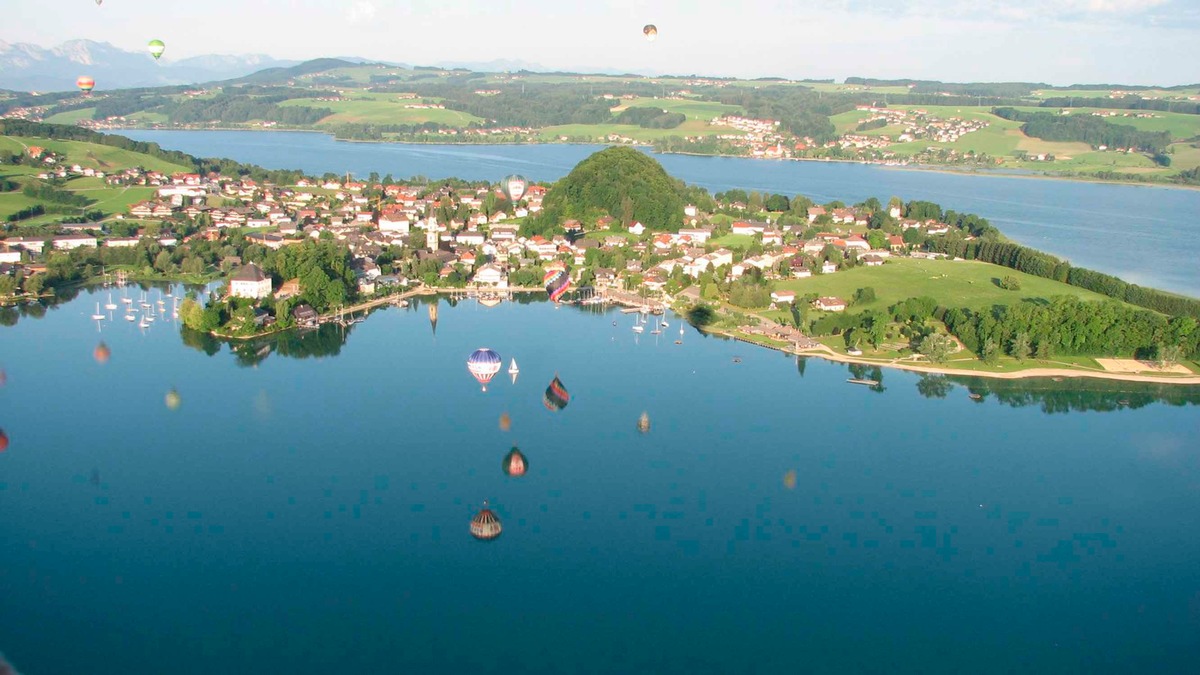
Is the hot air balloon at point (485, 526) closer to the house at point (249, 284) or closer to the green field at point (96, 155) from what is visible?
the house at point (249, 284)

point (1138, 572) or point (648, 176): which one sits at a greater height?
point (648, 176)

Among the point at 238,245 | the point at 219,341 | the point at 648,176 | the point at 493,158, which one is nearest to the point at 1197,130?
the point at 493,158

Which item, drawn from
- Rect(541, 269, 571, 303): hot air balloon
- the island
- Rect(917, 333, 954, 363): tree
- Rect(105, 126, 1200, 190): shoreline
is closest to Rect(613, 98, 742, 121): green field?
Rect(105, 126, 1200, 190): shoreline

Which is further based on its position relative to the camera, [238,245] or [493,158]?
[493,158]

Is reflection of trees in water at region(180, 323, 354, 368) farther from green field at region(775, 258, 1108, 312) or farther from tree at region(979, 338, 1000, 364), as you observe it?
tree at region(979, 338, 1000, 364)

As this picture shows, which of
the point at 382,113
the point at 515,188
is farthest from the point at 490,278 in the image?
the point at 382,113

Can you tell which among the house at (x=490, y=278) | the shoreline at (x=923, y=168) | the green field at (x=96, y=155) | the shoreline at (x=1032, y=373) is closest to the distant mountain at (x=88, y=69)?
the shoreline at (x=923, y=168)

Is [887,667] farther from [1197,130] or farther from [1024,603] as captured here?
[1197,130]

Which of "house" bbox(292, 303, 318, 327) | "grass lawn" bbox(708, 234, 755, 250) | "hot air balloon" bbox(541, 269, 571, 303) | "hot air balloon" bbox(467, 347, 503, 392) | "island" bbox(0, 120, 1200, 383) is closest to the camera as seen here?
"hot air balloon" bbox(467, 347, 503, 392)
